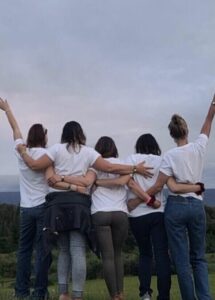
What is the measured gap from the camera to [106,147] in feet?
25.5

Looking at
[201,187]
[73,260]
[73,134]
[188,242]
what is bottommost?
[73,260]

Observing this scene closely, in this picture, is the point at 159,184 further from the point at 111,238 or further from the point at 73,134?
the point at 73,134

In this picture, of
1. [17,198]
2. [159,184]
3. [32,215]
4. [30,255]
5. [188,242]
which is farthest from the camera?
[17,198]

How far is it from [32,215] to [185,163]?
2.04 metres

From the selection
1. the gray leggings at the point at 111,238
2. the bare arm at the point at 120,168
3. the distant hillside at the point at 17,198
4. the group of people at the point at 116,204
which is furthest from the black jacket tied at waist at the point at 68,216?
the distant hillside at the point at 17,198

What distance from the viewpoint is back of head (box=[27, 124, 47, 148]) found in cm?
796

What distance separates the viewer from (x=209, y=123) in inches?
307

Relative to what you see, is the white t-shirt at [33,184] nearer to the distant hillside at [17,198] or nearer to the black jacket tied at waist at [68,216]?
the black jacket tied at waist at [68,216]

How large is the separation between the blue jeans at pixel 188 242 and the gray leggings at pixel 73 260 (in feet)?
3.47

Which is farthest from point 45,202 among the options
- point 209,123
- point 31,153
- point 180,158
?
point 209,123

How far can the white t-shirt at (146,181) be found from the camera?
7.69 metres

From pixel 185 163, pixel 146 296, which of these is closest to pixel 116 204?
pixel 185 163

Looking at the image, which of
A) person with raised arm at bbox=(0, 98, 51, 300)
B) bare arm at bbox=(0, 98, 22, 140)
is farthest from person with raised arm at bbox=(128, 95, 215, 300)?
bare arm at bbox=(0, 98, 22, 140)

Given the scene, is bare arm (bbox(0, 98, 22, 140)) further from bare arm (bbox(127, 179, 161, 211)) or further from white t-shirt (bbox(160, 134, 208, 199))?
white t-shirt (bbox(160, 134, 208, 199))
